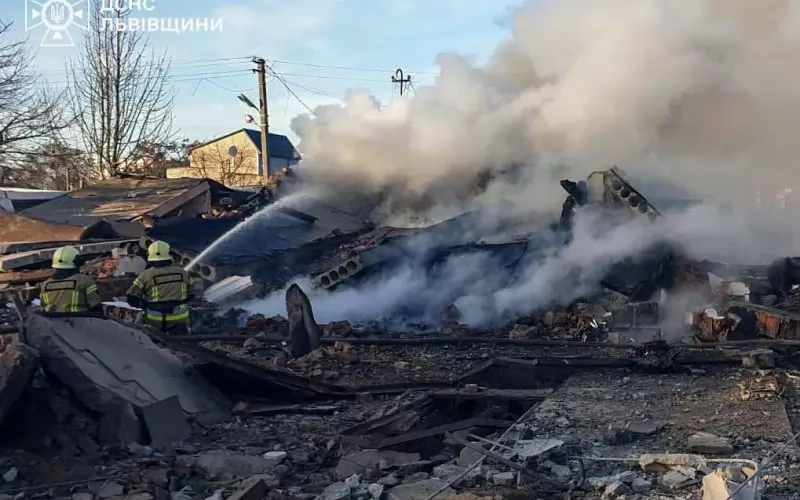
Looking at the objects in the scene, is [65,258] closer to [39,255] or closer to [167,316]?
[167,316]

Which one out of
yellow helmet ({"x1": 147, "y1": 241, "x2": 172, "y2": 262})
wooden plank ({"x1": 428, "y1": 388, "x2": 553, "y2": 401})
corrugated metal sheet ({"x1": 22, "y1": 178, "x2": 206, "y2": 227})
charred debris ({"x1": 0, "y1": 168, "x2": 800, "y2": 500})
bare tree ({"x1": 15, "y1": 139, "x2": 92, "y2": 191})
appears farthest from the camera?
bare tree ({"x1": 15, "y1": 139, "x2": 92, "y2": 191})

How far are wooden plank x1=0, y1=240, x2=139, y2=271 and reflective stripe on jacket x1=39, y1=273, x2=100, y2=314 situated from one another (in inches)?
286

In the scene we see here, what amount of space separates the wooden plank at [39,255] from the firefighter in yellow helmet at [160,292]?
6998 mm

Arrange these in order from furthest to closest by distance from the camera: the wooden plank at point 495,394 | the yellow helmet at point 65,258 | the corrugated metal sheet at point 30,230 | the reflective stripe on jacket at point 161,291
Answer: the corrugated metal sheet at point 30,230
the reflective stripe on jacket at point 161,291
the yellow helmet at point 65,258
the wooden plank at point 495,394

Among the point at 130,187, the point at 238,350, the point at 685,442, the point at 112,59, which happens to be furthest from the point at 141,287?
the point at 112,59

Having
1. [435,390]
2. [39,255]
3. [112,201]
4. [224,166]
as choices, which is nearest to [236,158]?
[224,166]

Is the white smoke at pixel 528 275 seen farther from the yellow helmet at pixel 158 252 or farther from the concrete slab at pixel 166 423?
the concrete slab at pixel 166 423

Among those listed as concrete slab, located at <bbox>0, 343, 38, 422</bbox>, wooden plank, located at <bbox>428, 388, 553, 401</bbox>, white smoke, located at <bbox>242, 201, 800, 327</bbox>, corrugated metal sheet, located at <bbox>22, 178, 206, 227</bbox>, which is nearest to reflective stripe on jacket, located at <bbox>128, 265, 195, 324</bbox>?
concrete slab, located at <bbox>0, 343, 38, 422</bbox>

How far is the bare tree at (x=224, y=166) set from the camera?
3722 cm

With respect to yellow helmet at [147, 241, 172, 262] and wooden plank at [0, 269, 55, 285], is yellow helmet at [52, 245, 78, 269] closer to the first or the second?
yellow helmet at [147, 241, 172, 262]

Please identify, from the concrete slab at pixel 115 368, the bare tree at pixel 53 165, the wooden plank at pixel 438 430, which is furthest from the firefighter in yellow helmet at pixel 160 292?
the bare tree at pixel 53 165

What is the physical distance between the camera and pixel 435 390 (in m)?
6.79

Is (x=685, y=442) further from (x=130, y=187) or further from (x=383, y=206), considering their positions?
(x=130, y=187)

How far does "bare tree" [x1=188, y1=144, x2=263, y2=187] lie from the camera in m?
37.2
